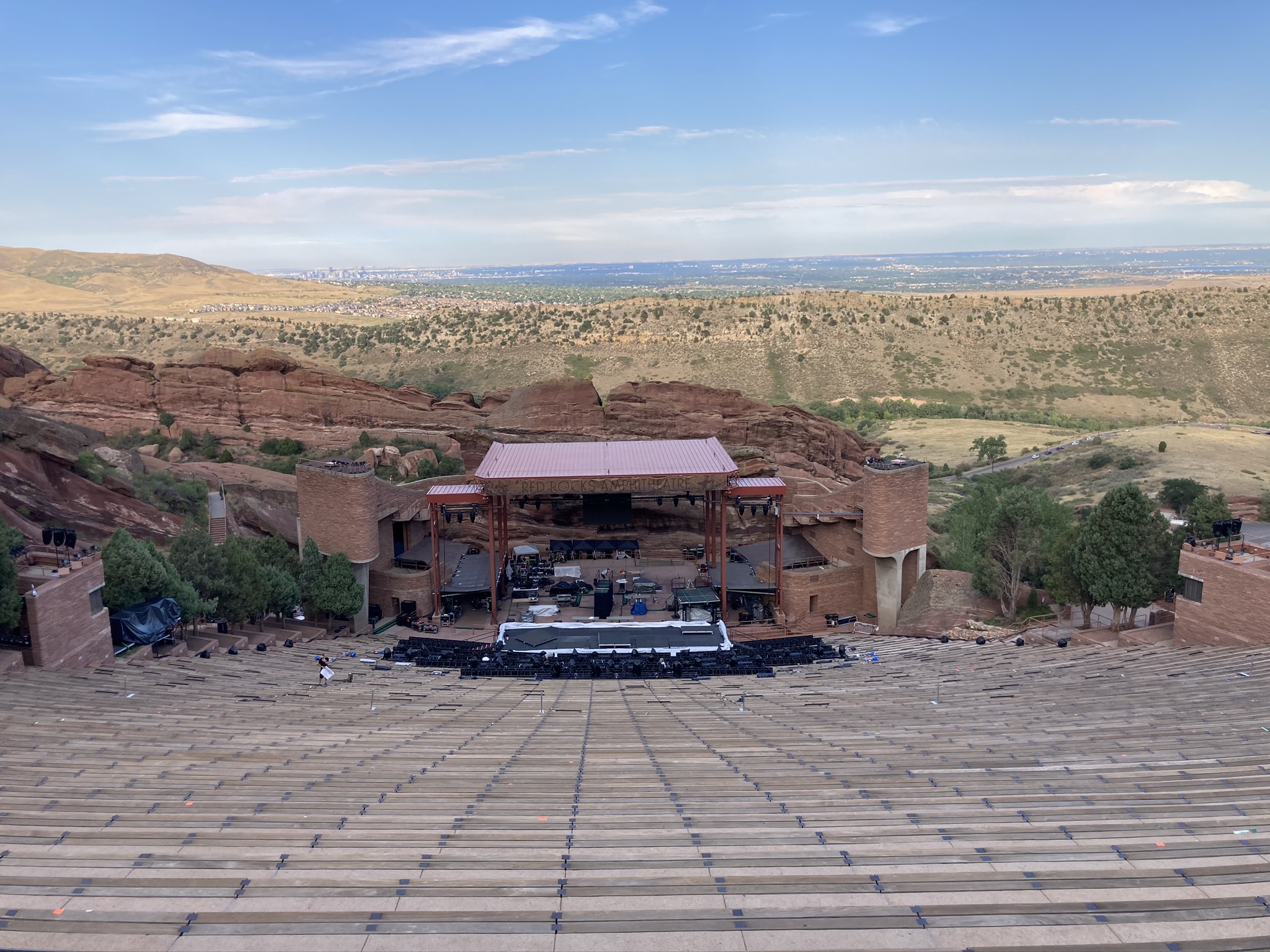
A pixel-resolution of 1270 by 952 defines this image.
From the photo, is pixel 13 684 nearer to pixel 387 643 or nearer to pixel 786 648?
pixel 387 643

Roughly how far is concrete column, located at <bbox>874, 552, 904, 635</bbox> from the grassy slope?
184 ft

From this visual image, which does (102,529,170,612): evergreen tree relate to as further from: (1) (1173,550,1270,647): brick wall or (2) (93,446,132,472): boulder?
(1) (1173,550,1270,647): brick wall

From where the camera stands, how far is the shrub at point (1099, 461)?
203ft

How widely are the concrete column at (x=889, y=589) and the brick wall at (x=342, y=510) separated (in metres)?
21.1

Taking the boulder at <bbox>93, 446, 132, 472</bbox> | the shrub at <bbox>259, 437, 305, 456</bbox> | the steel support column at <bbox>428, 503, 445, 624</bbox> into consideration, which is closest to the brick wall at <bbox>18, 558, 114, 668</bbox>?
the steel support column at <bbox>428, 503, 445, 624</bbox>

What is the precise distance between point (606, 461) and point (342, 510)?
10.9 m

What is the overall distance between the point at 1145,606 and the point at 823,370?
7172 centimetres

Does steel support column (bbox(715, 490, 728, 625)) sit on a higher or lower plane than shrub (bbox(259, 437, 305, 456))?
lower

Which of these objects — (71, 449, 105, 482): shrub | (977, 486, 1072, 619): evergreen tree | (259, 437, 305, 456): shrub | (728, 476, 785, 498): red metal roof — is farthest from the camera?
(259, 437, 305, 456): shrub

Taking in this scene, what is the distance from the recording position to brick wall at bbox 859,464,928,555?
1543 inches

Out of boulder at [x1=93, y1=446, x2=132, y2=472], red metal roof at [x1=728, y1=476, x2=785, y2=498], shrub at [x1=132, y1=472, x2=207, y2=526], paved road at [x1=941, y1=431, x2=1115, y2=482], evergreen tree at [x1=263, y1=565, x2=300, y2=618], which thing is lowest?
paved road at [x1=941, y1=431, x2=1115, y2=482]

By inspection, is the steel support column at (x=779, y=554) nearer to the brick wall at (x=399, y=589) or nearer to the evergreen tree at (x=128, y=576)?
the brick wall at (x=399, y=589)

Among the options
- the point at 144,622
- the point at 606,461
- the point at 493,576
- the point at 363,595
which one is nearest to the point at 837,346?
the point at 606,461

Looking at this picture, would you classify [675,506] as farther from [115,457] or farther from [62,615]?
[115,457]
